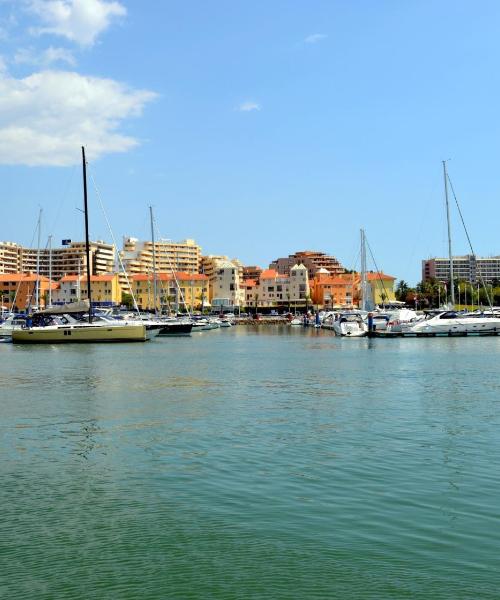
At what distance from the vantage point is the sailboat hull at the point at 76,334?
214ft

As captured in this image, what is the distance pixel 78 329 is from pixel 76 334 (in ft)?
1.84

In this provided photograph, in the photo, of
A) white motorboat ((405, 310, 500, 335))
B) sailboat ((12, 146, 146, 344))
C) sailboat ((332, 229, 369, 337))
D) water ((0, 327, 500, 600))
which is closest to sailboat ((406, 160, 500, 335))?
white motorboat ((405, 310, 500, 335))

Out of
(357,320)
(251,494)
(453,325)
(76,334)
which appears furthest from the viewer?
(357,320)

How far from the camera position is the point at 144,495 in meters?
14.3

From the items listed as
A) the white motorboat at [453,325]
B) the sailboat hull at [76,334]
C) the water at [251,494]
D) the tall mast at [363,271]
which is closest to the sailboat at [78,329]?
the sailboat hull at [76,334]

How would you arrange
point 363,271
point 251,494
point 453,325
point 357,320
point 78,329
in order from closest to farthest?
point 251,494 → point 78,329 → point 453,325 → point 357,320 → point 363,271

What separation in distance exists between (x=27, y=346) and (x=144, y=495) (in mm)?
54904

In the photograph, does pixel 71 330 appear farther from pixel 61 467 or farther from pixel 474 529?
pixel 474 529

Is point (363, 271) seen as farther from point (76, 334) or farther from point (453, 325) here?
point (76, 334)

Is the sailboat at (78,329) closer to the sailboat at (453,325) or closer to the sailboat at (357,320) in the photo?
the sailboat at (357,320)

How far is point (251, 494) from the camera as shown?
46.4ft

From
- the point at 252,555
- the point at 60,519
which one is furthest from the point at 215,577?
the point at 60,519

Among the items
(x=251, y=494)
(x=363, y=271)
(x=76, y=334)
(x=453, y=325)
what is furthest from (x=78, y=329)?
(x=251, y=494)

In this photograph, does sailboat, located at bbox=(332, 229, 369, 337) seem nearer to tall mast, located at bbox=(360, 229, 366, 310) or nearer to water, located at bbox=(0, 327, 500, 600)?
tall mast, located at bbox=(360, 229, 366, 310)
